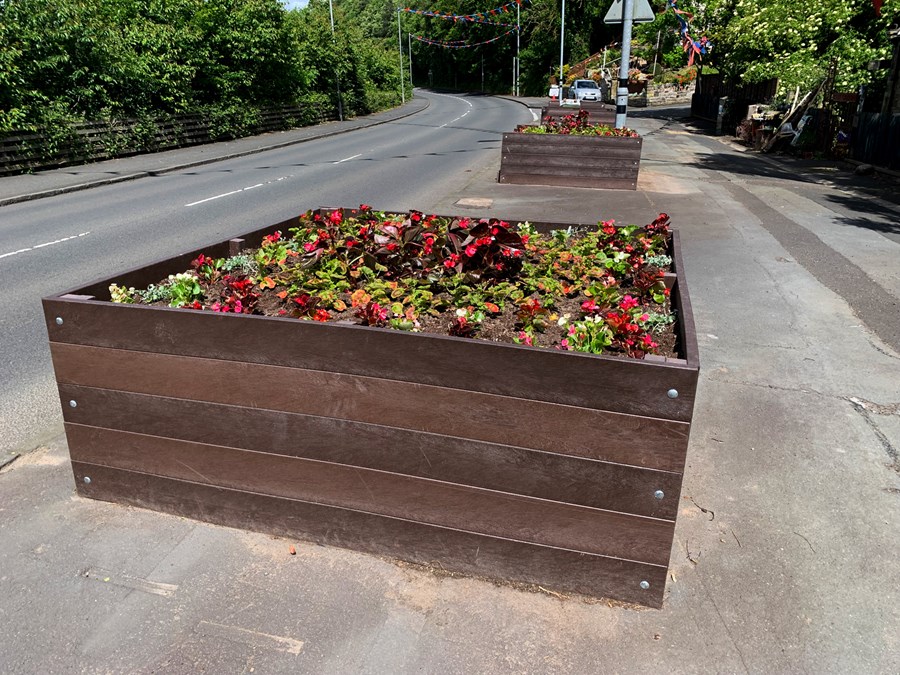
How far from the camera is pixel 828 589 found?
9.92 feet

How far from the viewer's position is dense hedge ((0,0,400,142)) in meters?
17.7

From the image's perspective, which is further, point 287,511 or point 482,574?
point 287,511

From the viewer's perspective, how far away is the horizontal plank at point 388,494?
2.76m

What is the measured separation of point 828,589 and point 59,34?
21508 millimetres

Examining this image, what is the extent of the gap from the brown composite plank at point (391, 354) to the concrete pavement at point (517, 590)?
0.82ft

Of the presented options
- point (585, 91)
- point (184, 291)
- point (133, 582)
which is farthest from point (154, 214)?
point (585, 91)

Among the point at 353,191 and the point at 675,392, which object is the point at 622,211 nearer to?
the point at 353,191

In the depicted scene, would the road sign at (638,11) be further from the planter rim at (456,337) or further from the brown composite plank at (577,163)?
the planter rim at (456,337)

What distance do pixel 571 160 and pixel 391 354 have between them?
12779 mm

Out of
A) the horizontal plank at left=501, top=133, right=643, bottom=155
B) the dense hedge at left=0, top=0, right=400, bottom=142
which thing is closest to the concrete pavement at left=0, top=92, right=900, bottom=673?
the horizontal plank at left=501, top=133, right=643, bottom=155

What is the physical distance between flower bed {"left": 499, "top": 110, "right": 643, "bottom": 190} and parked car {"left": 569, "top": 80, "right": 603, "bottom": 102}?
33.2 metres

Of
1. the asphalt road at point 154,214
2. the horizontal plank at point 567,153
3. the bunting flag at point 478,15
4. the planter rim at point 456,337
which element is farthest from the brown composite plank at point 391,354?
the bunting flag at point 478,15

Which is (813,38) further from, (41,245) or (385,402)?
(385,402)

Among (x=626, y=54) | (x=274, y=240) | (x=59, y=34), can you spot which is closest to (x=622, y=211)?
(x=626, y=54)
